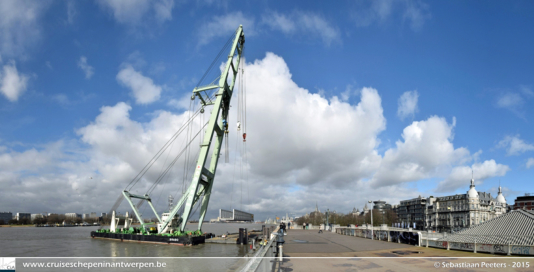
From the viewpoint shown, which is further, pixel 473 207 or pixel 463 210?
pixel 463 210

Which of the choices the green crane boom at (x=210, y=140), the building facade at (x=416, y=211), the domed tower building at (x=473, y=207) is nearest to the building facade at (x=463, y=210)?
the domed tower building at (x=473, y=207)

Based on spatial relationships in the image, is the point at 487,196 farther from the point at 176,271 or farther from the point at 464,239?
the point at 176,271

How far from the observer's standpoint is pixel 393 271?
14852mm

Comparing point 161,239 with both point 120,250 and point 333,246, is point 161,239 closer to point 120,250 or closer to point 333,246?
point 120,250

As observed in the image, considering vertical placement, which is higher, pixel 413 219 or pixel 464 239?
pixel 464 239

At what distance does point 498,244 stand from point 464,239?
3.17 m

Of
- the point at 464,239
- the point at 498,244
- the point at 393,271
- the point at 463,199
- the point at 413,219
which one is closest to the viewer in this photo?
the point at 393,271

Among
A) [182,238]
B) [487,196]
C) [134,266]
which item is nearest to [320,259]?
[134,266]

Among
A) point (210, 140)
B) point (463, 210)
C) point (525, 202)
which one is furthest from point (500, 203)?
point (210, 140)

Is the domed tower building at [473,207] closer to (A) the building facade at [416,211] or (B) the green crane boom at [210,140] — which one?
(A) the building facade at [416,211]

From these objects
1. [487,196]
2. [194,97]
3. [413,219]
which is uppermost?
[194,97]

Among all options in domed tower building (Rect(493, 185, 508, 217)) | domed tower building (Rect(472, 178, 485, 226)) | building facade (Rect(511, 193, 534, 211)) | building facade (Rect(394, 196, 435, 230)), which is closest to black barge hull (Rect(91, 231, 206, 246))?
domed tower building (Rect(472, 178, 485, 226))

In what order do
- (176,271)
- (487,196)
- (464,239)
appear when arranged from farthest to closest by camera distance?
(487,196) → (176,271) → (464,239)

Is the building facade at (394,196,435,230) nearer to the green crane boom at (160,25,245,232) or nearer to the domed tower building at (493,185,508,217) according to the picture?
the domed tower building at (493,185,508,217)
